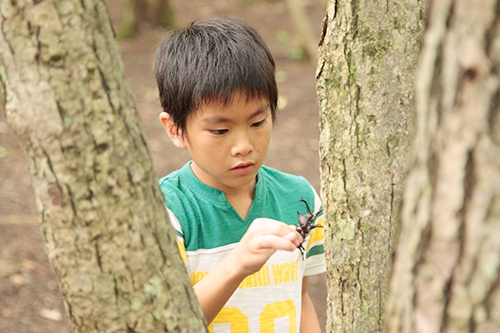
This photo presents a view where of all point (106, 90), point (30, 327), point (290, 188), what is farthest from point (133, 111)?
point (30, 327)

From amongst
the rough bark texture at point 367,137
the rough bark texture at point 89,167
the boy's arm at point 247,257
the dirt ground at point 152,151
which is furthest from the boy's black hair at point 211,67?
the dirt ground at point 152,151

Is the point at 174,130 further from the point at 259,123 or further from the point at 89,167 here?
the point at 89,167

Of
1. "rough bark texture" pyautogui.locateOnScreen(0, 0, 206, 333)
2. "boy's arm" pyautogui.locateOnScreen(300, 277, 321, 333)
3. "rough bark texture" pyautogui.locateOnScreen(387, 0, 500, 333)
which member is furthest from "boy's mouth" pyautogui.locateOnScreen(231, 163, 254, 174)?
"rough bark texture" pyautogui.locateOnScreen(387, 0, 500, 333)

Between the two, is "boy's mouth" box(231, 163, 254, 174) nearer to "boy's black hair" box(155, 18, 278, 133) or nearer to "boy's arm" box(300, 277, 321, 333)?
"boy's black hair" box(155, 18, 278, 133)

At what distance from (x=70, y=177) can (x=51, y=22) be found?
26cm

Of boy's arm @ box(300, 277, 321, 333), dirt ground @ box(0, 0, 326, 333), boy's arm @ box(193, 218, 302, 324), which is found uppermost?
boy's arm @ box(193, 218, 302, 324)

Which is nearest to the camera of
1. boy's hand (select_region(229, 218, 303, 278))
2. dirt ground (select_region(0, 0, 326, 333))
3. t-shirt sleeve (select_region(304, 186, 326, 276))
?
boy's hand (select_region(229, 218, 303, 278))

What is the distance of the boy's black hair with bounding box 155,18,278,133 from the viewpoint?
2119 millimetres

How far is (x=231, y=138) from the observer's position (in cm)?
205

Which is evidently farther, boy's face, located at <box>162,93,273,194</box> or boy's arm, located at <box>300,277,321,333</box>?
boy's arm, located at <box>300,277,321,333</box>

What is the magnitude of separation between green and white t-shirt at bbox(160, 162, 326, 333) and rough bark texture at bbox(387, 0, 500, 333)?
1.28m

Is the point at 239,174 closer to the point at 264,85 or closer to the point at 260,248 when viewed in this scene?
the point at 264,85

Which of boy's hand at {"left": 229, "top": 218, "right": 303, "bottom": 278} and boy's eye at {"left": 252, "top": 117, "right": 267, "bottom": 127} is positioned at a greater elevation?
boy's eye at {"left": 252, "top": 117, "right": 267, "bottom": 127}

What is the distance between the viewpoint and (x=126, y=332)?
116cm
